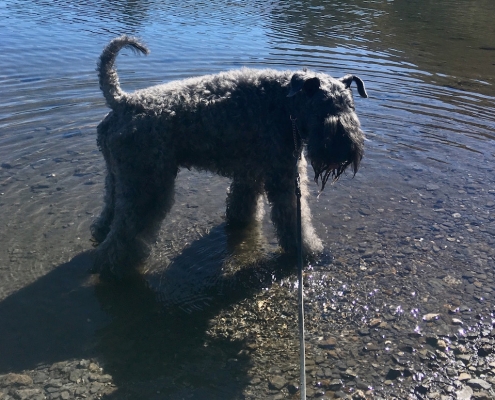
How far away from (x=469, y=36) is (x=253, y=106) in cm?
1451

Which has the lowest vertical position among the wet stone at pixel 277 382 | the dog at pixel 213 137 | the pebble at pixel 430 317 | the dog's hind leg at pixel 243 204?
the wet stone at pixel 277 382

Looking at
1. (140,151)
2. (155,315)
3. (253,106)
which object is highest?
(253,106)

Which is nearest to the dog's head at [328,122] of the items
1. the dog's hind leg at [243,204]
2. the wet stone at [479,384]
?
the dog's hind leg at [243,204]

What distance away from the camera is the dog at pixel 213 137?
15.3 feet

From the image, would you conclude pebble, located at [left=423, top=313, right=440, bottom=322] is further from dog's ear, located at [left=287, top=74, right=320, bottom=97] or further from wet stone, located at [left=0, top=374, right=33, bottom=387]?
wet stone, located at [left=0, top=374, right=33, bottom=387]

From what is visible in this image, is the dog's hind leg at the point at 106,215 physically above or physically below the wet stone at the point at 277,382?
above

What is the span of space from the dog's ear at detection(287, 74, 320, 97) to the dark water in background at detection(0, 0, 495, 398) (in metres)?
2.06

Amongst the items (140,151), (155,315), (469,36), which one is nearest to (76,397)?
(155,315)

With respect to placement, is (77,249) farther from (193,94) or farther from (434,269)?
(434,269)

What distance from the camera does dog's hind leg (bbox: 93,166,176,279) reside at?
4.80m

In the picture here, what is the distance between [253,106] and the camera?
4945mm

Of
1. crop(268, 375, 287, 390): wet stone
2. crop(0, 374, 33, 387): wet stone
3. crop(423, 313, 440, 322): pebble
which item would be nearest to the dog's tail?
crop(0, 374, 33, 387): wet stone

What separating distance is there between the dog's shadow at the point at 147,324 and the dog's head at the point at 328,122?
4.98 feet

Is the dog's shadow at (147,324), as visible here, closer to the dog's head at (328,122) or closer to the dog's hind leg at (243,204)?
the dog's hind leg at (243,204)
